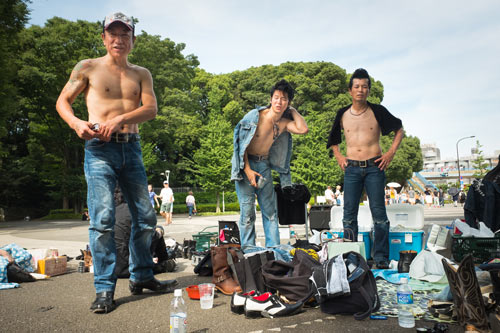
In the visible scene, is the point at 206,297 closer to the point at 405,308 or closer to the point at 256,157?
the point at 405,308

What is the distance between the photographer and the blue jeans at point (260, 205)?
15.8ft

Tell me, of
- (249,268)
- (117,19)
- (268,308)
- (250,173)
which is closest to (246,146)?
(250,173)

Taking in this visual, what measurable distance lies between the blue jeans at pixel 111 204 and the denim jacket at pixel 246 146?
4.89ft

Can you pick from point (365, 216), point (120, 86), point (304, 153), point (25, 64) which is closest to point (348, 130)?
point (365, 216)

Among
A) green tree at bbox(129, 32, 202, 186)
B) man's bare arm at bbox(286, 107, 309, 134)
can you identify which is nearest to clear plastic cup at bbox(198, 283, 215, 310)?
man's bare arm at bbox(286, 107, 309, 134)

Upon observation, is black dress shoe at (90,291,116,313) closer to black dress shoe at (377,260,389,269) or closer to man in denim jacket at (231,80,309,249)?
man in denim jacket at (231,80,309,249)

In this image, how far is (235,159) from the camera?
5004mm

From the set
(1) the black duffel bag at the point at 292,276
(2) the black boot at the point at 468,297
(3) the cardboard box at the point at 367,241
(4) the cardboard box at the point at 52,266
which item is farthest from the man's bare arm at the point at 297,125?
(4) the cardboard box at the point at 52,266

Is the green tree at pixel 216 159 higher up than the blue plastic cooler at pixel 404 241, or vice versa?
the green tree at pixel 216 159

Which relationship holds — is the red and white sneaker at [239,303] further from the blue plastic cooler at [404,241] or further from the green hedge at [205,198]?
the green hedge at [205,198]

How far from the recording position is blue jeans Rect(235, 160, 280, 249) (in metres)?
4.82

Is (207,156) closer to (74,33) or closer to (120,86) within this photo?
(74,33)

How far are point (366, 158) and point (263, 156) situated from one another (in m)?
1.43

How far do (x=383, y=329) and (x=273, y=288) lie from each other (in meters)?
1.09
